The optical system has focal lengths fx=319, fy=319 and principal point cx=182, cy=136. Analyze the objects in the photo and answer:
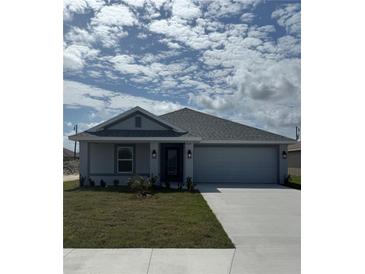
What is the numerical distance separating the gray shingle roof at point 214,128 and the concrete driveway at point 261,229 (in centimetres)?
526

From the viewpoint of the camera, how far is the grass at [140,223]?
18.9 ft

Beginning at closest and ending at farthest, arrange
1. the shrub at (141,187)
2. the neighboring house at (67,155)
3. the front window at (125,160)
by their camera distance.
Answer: the shrub at (141,187), the front window at (125,160), the neighboring house at (67,155)

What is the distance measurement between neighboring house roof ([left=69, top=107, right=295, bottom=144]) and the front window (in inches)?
50.3

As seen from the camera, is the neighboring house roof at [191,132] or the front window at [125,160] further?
the front window at [125,160]

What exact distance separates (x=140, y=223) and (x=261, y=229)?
2696 millimetres

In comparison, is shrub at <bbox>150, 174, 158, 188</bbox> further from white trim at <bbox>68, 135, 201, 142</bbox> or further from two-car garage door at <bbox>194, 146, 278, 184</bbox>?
two-car garage door at <bbox>194, 146, 278, 184</bbox>

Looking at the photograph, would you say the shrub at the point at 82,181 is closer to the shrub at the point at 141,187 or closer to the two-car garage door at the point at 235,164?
the shrub at the point at 141,187

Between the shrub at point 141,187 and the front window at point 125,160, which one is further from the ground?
the front window at point 125,160

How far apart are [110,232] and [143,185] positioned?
598cm

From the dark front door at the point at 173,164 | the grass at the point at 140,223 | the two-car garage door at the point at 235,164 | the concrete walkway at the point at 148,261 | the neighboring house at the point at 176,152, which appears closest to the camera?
the concrete walkway at the point at 148,261

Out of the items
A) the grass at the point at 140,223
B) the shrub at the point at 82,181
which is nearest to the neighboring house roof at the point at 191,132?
the shrub at the point at 82,181

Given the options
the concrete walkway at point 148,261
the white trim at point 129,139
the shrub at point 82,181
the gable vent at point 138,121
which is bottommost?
the shrub at point 82,181
